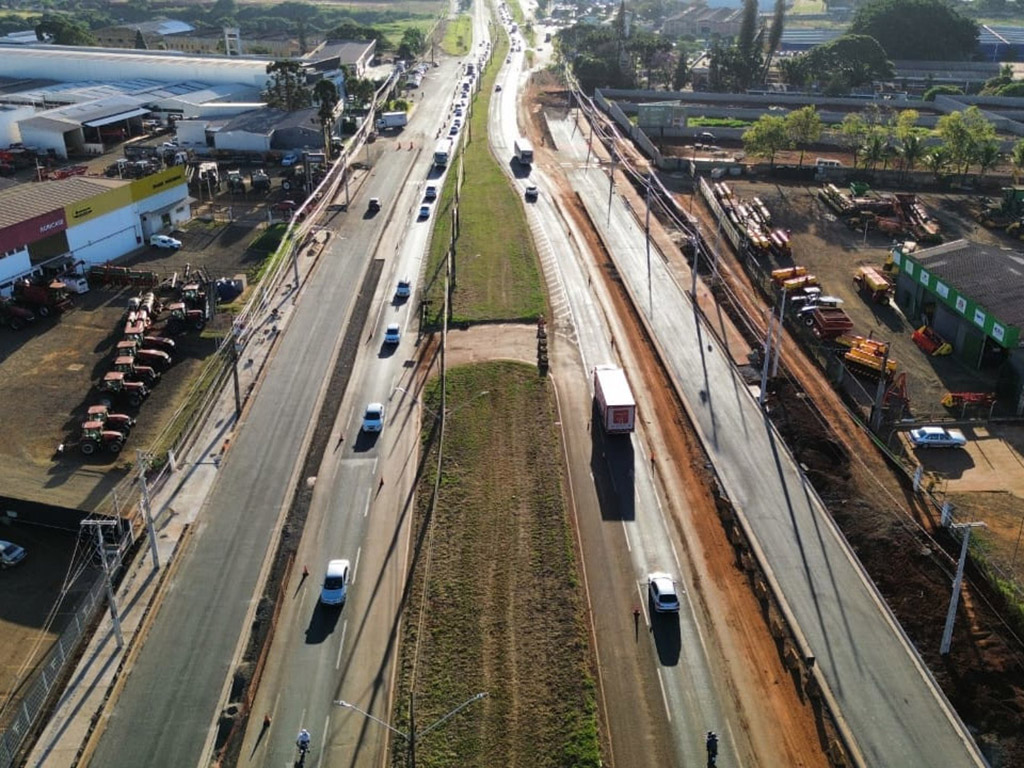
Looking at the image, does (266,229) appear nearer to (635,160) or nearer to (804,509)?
(635,160)

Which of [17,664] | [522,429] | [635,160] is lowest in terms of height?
[17,664]

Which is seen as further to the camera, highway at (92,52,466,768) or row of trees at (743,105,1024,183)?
row of trees at (743,105,1024,183)

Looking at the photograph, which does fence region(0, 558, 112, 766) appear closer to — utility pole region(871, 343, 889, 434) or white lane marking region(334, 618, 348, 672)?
white lane marking region(334, 618, 348, 672)

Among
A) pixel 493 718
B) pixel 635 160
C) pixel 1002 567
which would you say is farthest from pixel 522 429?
pixel 635 160

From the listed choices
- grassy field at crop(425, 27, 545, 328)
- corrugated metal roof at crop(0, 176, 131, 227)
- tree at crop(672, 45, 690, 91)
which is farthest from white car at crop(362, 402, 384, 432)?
tree at crop(672, 45, 690, 91)

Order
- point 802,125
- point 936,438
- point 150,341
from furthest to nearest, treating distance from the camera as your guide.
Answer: point 802,125 → point 150,341 → point 936,438

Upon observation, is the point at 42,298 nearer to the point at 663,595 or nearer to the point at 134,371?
the point at 134,371

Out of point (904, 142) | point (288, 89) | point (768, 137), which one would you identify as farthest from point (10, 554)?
point (904, 142)
